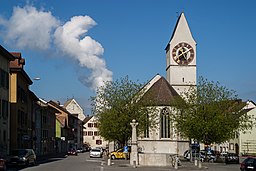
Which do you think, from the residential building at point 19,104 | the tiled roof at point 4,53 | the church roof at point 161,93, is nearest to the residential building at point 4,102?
the tiled roof at point 4,53

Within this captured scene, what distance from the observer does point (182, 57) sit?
3644 inches

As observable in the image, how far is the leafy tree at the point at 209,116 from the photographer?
5834 centimetres

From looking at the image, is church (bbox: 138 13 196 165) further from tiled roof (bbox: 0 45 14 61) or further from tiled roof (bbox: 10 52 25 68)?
tiled roof (bbox: 0 45 14 61)

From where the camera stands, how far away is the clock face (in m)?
92.1

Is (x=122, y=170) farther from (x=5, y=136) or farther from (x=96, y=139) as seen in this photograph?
(x=96, y=139)

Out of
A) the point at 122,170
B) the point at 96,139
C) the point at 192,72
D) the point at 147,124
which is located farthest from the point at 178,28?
the point at 96,139

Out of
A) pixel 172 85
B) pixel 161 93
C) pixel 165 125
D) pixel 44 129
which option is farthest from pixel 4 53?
pixel 172 85

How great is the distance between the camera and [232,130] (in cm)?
6031

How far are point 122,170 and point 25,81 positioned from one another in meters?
30.5

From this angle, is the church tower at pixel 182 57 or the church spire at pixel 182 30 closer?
the church tower at pixel 182 57

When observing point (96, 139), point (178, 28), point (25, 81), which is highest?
point (178, 28)

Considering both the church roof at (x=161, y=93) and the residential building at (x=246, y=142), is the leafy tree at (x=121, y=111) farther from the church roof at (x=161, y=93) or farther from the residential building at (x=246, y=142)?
Result: the residential building at (x=246, y=142)

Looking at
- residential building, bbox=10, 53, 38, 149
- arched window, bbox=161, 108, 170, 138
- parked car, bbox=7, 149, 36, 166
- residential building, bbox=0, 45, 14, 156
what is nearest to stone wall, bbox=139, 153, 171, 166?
parked car, bbox=7, 149, 36, 166

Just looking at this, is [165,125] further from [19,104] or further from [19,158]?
[19,158]
